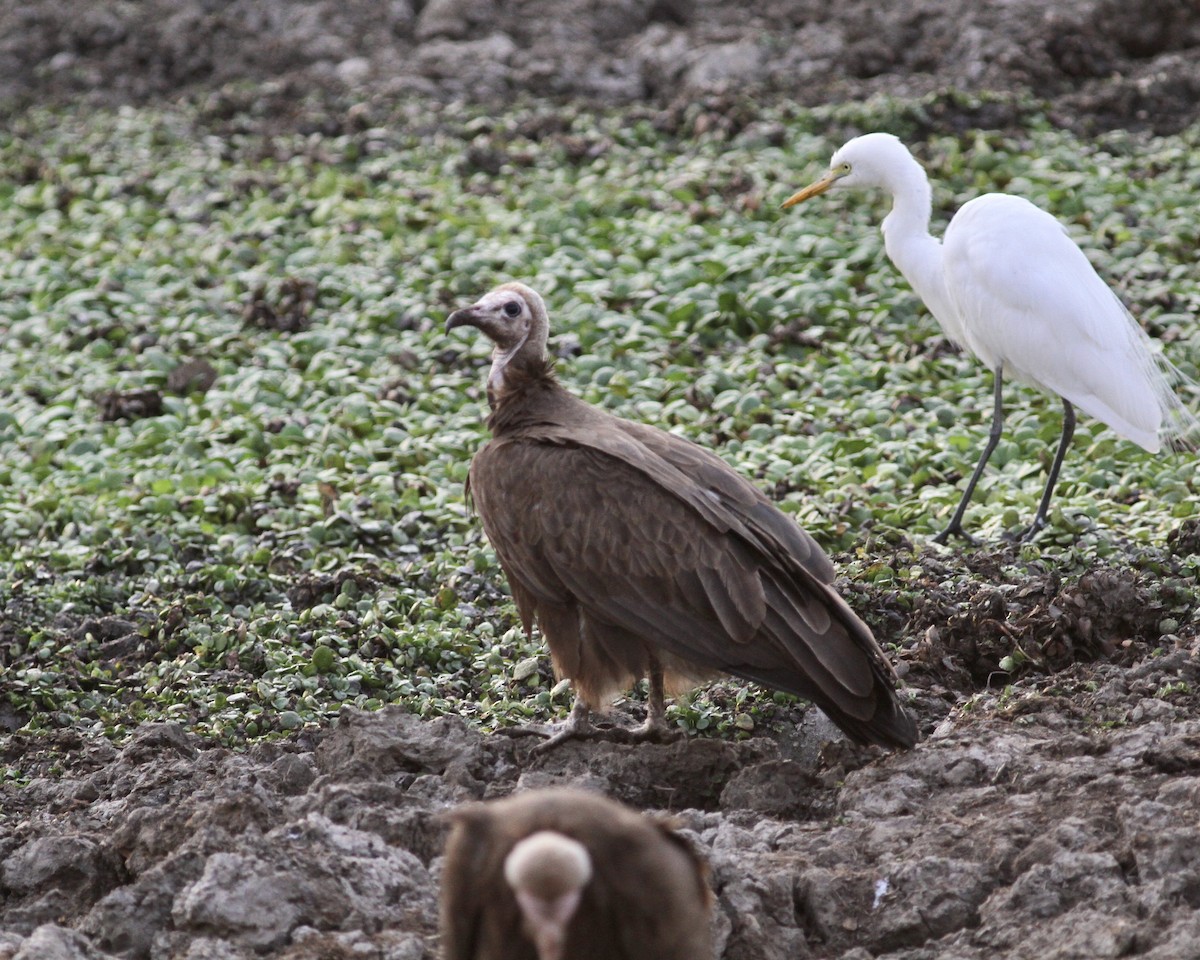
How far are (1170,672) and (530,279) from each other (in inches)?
222

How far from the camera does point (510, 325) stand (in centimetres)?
625

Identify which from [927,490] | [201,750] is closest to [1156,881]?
[201,750]

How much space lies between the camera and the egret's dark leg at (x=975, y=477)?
7.16 metres

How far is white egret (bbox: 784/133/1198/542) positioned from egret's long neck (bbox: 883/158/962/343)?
0.17 meters

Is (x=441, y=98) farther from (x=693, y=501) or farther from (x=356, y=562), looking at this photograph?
(x=693, y=501)

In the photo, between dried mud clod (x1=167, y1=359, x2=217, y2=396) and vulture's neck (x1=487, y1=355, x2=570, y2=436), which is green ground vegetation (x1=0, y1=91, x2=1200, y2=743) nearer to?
dried mud clod (x1=167, y1=359, x2=217, y2=396)

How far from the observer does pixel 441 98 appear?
13781mm

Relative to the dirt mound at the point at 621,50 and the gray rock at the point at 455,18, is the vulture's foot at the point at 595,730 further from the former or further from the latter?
the gray rock at the point at 455,18

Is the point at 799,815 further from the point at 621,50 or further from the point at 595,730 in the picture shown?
the point at 621,50

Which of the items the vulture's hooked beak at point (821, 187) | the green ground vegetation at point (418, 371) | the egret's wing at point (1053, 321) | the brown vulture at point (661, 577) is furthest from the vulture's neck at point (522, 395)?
the vulture's hooked beak at point (821, 187)

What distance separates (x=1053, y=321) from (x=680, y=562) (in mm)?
2842

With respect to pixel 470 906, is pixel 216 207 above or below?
below

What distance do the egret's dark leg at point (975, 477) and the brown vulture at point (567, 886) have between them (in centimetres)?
404

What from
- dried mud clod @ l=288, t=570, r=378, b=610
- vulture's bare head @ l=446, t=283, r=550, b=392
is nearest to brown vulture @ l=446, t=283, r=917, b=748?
vulture's bare head @ l=446, t=283, r=550, b=392
